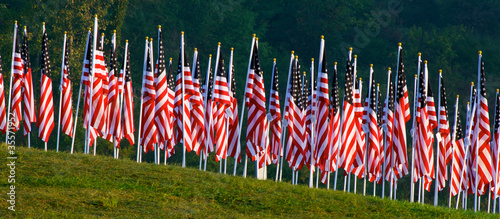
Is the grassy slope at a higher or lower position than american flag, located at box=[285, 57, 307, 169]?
lower

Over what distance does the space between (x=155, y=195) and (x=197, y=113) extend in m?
8.95

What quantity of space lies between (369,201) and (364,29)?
53.7 metres

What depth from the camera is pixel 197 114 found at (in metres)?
29.6

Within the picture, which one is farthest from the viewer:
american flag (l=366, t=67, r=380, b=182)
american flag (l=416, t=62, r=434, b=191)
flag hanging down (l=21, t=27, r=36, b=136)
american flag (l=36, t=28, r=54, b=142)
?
flag hanging down (l=21, t=27, r=36, b=136)

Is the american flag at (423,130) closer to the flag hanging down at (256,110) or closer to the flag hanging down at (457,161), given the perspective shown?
the flag hanging down at (457,161)

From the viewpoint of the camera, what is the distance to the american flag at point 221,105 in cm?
2792

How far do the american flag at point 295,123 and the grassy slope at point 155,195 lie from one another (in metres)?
5.36

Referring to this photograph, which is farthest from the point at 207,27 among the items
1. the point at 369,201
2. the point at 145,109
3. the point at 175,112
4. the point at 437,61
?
the point at 369,201

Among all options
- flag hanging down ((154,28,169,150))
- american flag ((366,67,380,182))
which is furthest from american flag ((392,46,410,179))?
flag hanging down ((154,28,169,150))

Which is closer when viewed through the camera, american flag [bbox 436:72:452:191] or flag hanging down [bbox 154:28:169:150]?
flag hanging down [bbox 154:28:169:150]

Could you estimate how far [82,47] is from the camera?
5362cm

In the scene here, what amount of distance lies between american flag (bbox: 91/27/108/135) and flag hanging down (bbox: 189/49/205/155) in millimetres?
3210

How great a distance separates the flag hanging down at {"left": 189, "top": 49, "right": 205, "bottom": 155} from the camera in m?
29.5

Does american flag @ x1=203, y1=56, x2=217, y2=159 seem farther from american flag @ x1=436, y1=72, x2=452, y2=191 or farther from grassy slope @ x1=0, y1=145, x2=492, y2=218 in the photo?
american flag @ x1=436, y1=72, x2=452, y2=191
